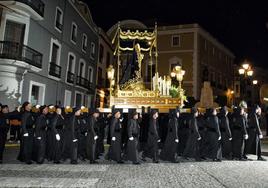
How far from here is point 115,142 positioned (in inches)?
371

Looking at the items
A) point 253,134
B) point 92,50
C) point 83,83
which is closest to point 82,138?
point 253,134

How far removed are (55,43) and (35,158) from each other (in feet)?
45.2

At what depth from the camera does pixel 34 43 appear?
18141mm

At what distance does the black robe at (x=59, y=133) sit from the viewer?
9211mm

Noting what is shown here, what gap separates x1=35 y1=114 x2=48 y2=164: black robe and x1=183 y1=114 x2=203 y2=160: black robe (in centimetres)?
526

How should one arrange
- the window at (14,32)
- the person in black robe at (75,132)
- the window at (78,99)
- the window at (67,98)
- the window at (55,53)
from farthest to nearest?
the window at (78,99)
the window at (67,98)
the window at (55,53)
the window at (14,32)
the person in black robe at (75,132)

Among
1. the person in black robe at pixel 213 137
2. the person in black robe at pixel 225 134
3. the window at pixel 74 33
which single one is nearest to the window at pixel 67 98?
the window at pixel 74 33

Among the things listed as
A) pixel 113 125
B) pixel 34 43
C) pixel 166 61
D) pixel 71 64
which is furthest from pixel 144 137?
pixel 166 61

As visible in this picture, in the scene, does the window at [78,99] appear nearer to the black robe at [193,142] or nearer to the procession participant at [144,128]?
the procession participant at [144,128]

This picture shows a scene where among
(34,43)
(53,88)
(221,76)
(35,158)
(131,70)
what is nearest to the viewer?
(35,158)

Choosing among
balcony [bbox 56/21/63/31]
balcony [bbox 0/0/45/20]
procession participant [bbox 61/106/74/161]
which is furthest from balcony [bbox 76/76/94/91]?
procession participant [bbox 61/106/74/161]

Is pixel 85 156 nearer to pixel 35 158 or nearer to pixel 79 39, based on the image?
pixel 35 158

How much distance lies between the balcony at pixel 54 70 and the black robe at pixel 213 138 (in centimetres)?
1385

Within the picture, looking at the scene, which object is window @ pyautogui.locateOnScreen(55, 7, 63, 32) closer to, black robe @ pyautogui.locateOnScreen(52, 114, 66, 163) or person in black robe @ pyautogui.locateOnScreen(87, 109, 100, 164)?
black robe @ pyautogui.locateOnScreen(52, 114, 66, 163)
